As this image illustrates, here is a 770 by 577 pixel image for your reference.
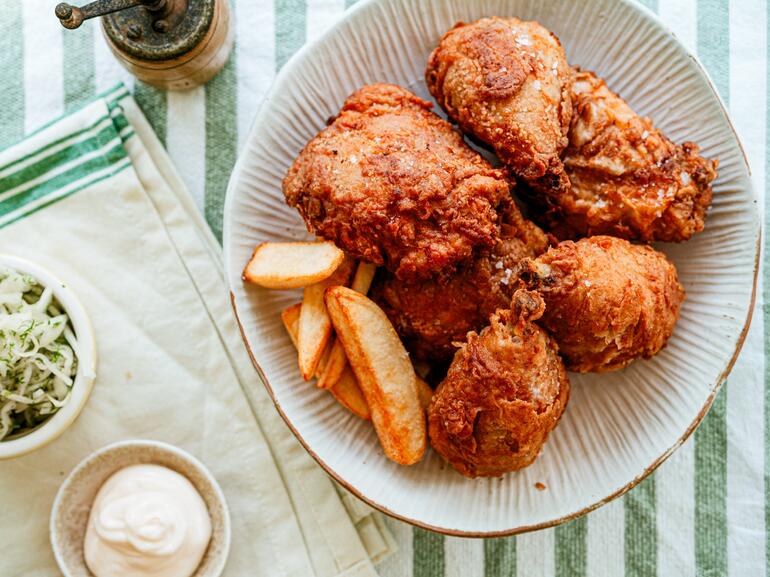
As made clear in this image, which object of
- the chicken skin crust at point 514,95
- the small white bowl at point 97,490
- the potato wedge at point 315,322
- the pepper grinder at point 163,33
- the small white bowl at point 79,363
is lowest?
the small white bowl at point 97,490

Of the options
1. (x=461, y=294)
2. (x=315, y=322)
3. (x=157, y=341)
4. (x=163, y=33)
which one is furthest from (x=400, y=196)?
(x=157, y=341)

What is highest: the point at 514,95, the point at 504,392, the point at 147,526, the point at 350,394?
the point at 514,95

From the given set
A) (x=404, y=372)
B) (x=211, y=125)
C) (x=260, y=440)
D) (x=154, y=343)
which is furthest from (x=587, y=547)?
(x=211, y=125)

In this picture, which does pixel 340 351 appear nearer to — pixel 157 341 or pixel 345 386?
pixel 345 386

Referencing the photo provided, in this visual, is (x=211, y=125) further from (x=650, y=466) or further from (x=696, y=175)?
(x=650, y=466)

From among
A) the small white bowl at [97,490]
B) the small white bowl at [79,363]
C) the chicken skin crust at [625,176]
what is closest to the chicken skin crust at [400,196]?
the chicken skin crust at [625,176]

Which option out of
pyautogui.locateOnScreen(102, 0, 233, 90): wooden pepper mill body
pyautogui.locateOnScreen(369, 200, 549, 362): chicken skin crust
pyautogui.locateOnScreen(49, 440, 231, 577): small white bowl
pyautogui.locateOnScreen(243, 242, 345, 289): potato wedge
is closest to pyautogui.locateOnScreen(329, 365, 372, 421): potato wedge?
pyautogui.locateOnScreen(369, 200, 549, 362): chicken skin crust

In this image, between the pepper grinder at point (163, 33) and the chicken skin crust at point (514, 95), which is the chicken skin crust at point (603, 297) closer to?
the chicken skin crust at point (514, 95)
